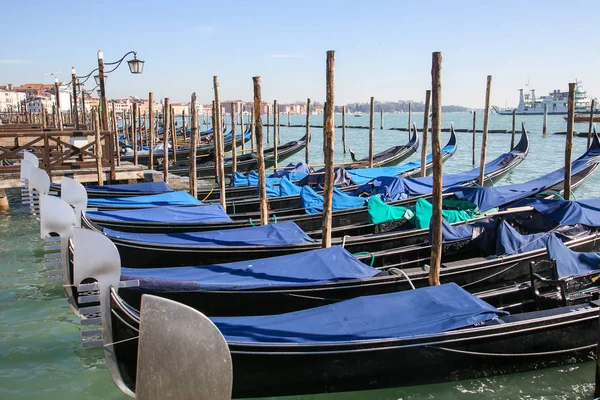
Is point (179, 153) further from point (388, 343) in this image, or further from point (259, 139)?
point (388, 343)

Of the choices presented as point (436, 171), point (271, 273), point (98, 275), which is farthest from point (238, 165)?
point (98, 275)

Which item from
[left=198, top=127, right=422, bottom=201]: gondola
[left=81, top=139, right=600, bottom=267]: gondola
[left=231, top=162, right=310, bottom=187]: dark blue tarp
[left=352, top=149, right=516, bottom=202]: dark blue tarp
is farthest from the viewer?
[left=231, top=162, right=310, bottom=187]: dark blue tarp

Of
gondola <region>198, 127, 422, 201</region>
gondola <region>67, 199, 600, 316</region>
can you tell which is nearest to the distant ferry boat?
gondola <region>198, 127, 422, 201</region>

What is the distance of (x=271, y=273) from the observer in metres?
4.77

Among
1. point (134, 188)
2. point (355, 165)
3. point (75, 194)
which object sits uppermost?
point (75, 194)

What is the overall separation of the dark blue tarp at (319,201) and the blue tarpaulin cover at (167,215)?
4.14 feet

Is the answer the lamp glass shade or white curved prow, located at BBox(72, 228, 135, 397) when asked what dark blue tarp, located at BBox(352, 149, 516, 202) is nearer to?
the lamp glass shade

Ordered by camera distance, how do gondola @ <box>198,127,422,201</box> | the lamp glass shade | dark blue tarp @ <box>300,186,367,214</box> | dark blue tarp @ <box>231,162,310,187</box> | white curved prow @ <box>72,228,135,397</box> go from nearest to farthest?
white curved prow @ <box>72,228,135,397</box>
dark blue tarp @ <box>300,186,367,214</box>
the lamp glass shade
gondola @ <box>198,127,422,201</box>
dark blue tarp @ <box>231,162,310,187</box>

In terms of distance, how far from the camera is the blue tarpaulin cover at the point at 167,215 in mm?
6488

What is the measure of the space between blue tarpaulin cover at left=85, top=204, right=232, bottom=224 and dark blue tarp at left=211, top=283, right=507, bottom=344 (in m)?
2.92

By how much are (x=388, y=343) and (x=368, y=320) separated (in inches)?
8.7

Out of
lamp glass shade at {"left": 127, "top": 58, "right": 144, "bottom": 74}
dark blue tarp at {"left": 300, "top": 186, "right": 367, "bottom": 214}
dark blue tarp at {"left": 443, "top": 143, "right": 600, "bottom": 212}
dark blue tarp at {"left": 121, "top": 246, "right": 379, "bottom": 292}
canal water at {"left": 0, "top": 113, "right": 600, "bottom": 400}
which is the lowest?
canal water at {"left": 0, "top": 113, "right": 600, "bottom": 400}

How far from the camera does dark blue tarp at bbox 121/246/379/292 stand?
4543mm

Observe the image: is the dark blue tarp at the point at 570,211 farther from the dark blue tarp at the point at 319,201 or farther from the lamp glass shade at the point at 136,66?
the lamp glass shade at the point at 136,66
